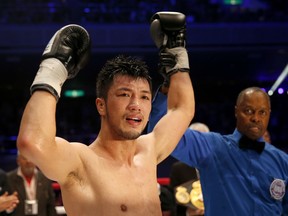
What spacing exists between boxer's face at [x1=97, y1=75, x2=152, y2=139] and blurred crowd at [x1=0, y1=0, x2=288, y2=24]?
8.87 meters

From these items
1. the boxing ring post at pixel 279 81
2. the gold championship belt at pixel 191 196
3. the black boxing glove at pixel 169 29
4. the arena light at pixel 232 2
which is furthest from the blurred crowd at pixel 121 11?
the black boxing glove at pixel 169 29

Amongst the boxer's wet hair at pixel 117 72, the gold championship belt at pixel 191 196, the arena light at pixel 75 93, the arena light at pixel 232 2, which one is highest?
the boxer's wet hair at pixel 117 72

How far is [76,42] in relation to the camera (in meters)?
1.49

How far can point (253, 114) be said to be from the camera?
2.36 m

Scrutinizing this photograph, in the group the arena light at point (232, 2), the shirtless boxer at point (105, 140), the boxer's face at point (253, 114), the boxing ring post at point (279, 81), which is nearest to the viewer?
the shirtless boxer at point (105, 140)

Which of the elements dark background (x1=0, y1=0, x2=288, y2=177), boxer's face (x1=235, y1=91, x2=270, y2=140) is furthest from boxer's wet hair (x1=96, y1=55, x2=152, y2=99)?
dark background (x1=0, y1=0, x2=288, y2=177)

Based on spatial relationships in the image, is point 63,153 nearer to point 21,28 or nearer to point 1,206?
point 1,206

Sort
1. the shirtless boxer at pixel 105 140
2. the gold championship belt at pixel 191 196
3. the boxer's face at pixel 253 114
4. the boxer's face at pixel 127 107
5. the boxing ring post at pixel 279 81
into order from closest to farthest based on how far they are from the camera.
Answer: the shirtless boxer at pixel 105 140 < the boxer's face at pixel 127 107 < the boxer's face at pixel 253 114 < the gold championship belt at pixel 191 196 < the boxing ring post at pixel 279 81

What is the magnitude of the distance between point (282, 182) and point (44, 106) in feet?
4.50

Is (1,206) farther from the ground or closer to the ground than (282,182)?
closer to the ground

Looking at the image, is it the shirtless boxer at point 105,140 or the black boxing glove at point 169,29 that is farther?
the black boxing glove at point 169,29

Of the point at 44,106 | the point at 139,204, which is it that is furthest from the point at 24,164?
the point at 44,106

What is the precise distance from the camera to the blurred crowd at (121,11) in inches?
406

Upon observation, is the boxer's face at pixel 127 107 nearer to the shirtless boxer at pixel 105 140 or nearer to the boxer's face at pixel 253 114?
the shirtless boxer at pixel 105 140
